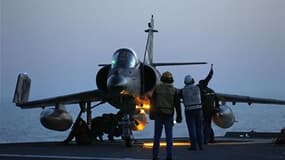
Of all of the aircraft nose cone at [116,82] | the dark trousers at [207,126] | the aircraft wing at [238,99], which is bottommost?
the dark trousers at [207,126]

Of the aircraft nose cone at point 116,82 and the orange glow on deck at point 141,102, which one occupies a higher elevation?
the aircraft nose cone at point 116,82

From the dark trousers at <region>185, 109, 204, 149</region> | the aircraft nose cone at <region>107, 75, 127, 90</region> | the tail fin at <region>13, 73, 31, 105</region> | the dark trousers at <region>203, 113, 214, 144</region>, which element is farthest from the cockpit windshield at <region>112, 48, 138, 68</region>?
the tail fin at <region>13, 73, 31, 105</region>

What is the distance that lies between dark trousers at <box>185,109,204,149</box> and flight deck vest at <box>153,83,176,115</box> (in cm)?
281

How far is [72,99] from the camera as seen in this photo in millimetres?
24031

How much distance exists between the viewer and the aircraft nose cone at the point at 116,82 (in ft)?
61.4

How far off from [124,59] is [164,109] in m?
6.47

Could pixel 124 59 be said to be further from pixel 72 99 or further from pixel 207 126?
pixel 72 99

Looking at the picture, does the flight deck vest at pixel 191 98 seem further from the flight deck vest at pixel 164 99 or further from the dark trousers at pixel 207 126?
the dark trousers at pixel 207 126

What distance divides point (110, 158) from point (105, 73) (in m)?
7.69

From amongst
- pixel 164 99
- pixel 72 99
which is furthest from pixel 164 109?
pixel 72 99

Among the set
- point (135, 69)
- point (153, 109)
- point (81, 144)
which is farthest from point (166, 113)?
point (81, 144)

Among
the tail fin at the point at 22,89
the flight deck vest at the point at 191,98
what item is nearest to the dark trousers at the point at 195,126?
the flight deck vest at the point at 191,98

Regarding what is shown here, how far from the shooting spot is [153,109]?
45.9 feet

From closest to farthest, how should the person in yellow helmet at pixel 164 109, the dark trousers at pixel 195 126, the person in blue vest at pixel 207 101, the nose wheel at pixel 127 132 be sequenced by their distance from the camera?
the person in yellow helmet at pixel 164 109 → the dark trousers at pixel 195 126 → the nose wheel at pixel 127 132 → the person in blue vest at pixel 207 101
